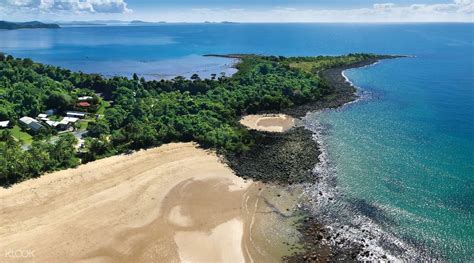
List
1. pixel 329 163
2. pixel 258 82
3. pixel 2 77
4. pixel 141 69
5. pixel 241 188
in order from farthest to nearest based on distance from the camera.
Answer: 1. pixel 141 69
2. pixel 258 82
3. pixel 2 77
4. pixel 329 163
5. pixel 241 188

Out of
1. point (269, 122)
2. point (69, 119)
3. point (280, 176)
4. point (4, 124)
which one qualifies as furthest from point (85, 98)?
point (280, 176)

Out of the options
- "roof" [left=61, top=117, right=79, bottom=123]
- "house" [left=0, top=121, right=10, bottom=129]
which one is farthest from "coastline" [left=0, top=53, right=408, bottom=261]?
"house" [left=0, top=121, right=10, bottom=129]

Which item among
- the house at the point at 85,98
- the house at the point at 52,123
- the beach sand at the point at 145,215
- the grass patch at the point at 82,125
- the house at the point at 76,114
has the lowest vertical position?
the beach sand at the point at 145,215

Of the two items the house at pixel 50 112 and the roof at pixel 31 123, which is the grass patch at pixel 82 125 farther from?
the house at pixel 50 112

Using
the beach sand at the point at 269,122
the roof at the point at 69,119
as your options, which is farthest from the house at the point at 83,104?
the beach sand at the point at 269,122

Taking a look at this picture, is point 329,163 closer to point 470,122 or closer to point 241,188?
point 241,188

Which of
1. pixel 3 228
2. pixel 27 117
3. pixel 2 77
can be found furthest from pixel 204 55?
pixel 3 228
